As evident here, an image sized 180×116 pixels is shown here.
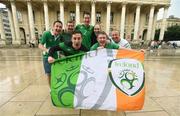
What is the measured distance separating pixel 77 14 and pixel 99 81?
33774mm

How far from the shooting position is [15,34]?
35344 mm

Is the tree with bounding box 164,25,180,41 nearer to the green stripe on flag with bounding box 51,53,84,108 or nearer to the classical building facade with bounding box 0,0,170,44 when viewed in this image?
the classical building facade with bounding box 0,0,170,44

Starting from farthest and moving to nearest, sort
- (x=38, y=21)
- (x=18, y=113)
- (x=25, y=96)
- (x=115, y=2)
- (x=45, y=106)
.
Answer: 1. (x=38, y=21)
2. (x=115, y=2)
3. (x=25, y=96)
4. (x=45, y=106)
5. (x=18, y=113)

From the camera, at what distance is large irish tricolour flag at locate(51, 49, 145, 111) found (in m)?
2.52

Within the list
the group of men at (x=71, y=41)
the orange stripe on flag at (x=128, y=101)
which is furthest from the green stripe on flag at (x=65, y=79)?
the orange stripe on flag at (x=128, y=101)

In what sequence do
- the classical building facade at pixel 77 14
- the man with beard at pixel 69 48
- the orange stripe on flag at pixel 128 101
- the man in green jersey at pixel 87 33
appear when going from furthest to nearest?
the classical building facade at pixel 77 14 → the man in green jersey at pixel 87 33 → the man with beard at pixel 69 48 → the orange stripe on flag at pixel 128 101

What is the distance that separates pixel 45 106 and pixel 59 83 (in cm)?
115

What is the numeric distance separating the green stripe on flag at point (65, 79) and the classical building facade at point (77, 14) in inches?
1303

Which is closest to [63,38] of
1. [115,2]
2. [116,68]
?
[116,68]

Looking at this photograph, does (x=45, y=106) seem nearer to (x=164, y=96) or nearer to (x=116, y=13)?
(x=164, y=96)

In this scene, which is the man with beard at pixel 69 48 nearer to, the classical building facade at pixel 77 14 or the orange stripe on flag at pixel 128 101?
the orange stripe on flag at pixel 128 101

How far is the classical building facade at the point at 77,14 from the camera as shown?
111 ft

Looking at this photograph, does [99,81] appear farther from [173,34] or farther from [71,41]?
[173,34]

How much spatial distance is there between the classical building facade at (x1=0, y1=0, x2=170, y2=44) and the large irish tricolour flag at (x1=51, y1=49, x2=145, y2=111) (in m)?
33.1
